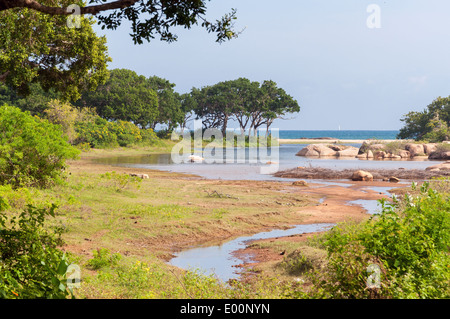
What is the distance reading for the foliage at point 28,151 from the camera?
48.9 feet

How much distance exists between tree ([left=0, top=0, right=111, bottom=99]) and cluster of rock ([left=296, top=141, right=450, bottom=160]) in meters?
45.5

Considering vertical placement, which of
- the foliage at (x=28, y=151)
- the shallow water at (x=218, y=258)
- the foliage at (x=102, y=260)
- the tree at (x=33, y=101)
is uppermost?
the tree at (x=33, y=101)

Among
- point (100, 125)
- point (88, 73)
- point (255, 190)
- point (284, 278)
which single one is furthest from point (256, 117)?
point (284, 278)

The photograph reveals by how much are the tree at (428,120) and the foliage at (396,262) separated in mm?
68027

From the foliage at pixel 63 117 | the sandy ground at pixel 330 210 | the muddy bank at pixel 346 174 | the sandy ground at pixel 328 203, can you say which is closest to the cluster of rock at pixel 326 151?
the muddy bank at pixel 346 174

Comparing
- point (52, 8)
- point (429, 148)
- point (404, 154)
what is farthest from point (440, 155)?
point (52, 8)

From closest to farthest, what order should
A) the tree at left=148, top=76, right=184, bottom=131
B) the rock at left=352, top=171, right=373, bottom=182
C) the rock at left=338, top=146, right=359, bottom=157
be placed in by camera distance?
1. the rock at left=352, top=171, right=373, bottom=182
2. the rock at left=338, top=146, right=359, bottom=157
3. the tree at left=148, top=76, right=184, bottom=131

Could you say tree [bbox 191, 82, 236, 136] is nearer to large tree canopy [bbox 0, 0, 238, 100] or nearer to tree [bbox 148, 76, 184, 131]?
tree [bbox 148, 76, 184, 131]

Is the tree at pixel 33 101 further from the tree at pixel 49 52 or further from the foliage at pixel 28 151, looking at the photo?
the foliage at pixel 28 151

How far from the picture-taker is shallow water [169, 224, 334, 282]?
425 inches

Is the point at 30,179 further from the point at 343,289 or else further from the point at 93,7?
the point at 343,289

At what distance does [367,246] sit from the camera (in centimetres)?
639

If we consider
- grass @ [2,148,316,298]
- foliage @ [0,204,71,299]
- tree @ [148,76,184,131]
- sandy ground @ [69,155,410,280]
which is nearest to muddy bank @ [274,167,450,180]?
sandy ground @ [69,155,410,280]

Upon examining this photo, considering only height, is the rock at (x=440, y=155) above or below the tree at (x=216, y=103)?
below
